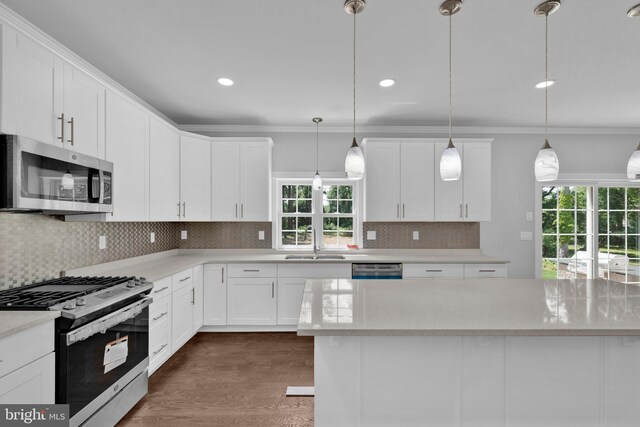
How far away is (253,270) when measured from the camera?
358 cm

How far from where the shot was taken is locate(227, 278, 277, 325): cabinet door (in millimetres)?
3564

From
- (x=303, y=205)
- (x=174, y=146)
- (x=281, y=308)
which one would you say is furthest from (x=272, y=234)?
(x=174, y=146)

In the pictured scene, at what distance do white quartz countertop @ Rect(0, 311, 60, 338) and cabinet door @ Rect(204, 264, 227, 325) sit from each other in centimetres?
200

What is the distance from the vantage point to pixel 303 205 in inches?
170

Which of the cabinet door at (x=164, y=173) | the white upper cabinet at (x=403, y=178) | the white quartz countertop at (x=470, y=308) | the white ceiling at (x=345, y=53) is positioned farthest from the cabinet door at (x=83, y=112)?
the white upper cabinet at (x=403, y=178)

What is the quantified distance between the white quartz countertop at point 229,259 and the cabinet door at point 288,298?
0.23m

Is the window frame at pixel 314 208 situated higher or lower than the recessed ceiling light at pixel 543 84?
lower

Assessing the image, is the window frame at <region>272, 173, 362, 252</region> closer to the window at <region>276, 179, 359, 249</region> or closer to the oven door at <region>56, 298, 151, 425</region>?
the window at <region>276, 179, 359, 249</region>

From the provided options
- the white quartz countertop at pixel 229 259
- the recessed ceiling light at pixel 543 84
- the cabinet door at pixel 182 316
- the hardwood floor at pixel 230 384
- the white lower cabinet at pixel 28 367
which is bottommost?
the hardwood floor at pixel 230 384

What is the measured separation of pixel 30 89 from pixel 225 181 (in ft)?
7.04

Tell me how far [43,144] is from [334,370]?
1.97 metres

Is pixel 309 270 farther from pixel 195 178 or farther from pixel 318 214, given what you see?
pixel 195 178

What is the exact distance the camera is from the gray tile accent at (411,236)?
4.19 m

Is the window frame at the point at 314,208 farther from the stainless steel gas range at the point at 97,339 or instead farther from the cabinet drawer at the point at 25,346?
the cabinet drawer at the point at 25,346
